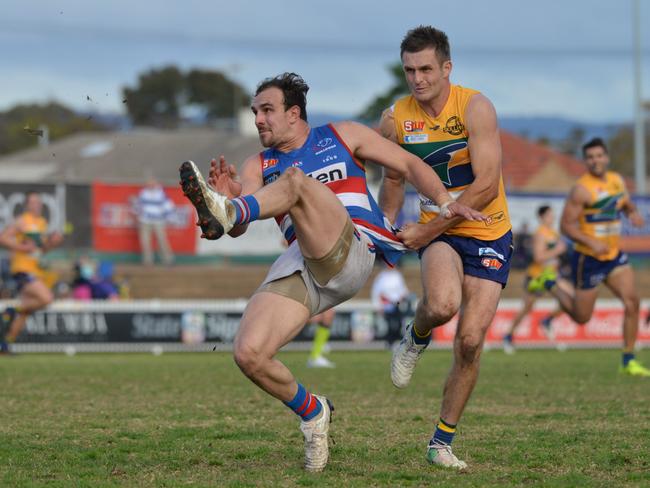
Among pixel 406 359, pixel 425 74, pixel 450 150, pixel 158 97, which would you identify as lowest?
pixel 406 359

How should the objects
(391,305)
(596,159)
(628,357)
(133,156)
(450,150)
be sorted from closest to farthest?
(450,150), (596,159), (628,357), (391,305), (133,156)

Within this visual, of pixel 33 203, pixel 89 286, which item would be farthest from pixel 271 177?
pixel 89 286

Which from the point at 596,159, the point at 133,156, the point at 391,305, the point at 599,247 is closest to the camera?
the point at 599,247

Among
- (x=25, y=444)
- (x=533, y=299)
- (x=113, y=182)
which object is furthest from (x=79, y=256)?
(x=25, y=444)

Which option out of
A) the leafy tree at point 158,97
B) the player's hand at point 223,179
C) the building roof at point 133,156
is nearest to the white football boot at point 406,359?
the player's hand at point 223,179

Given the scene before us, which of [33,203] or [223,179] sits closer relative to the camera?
[223,179]

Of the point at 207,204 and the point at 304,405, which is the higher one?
the point at 207,204

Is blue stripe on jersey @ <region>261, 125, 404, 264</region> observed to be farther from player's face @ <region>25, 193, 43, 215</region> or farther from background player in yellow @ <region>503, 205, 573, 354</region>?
background player in yellow @ <region>503, 205, 573, 354</region>

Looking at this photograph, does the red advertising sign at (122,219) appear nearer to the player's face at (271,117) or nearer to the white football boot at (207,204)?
the player's face at (271,117)

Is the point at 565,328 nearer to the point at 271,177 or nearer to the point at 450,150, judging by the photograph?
the point at 450,150

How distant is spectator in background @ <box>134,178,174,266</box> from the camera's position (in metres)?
26.5

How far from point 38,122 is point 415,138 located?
228ft

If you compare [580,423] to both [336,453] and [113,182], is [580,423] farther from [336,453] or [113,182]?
[113,182]

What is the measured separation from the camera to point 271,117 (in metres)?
7.21
